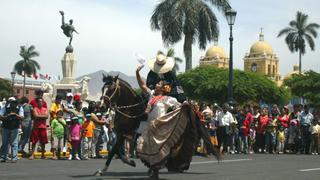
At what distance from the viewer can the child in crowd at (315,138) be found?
22.6 meters

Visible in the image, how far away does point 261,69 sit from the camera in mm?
131875

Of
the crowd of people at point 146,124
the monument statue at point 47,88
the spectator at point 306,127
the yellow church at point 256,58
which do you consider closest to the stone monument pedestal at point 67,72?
the monument statue at point 47,88

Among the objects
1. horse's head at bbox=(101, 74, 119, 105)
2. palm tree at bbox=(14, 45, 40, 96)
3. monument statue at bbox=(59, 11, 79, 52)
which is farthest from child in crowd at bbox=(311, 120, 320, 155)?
palm tree at bbox=(14, 45, 40, 96)

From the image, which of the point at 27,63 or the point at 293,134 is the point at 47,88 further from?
the point at 27,63

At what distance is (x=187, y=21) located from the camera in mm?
41719

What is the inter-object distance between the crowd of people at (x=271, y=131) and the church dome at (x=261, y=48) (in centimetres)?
11020

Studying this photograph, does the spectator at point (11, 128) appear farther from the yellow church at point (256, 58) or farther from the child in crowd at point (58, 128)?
the yellow church at point (256, 58)

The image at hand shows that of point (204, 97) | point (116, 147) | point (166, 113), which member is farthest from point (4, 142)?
point (204, 97)

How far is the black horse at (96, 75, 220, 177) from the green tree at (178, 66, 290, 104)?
159 ft

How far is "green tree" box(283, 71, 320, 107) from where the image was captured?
72.0 m

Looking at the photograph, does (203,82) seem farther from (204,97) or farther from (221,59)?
(221,59)

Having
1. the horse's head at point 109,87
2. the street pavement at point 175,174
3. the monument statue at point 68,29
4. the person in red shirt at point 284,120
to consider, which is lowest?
the street pavement at point 175,174

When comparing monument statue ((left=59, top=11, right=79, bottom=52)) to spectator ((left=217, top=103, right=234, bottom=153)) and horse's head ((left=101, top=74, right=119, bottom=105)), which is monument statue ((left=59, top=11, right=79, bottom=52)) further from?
horse's head ((left=101, top=74, right=119, bottom=105))

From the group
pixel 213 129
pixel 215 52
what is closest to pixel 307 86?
pixel 213 129
